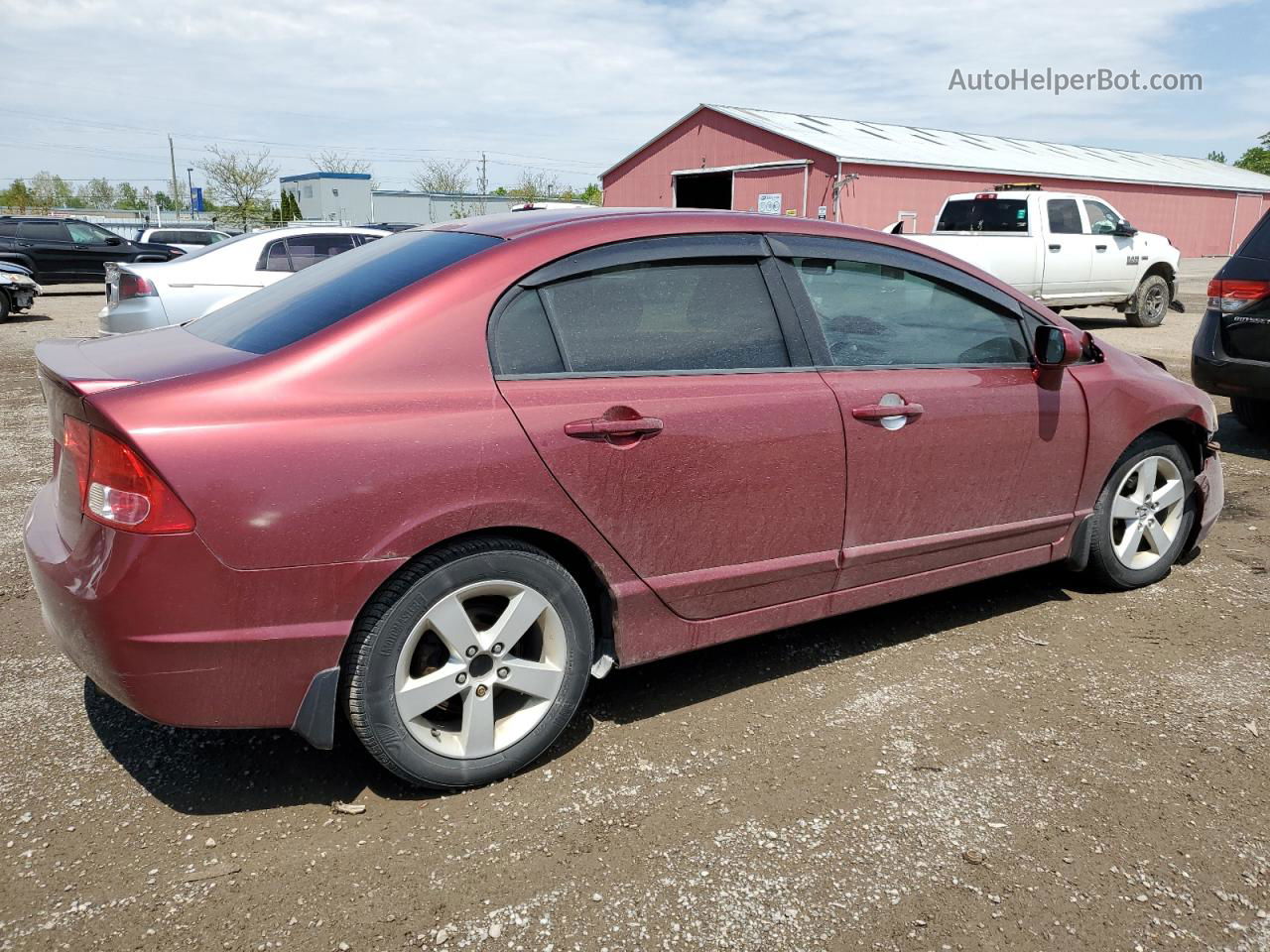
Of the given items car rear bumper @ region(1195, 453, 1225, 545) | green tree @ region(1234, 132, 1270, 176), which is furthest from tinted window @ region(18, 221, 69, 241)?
green tree @ region(1234, 132, 1270, 176)

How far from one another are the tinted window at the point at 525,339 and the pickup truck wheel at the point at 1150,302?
15.4 m

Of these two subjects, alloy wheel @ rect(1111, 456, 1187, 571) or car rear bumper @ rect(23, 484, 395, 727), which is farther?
alloy wheel @ rect(1111, 456, 1187, 571)

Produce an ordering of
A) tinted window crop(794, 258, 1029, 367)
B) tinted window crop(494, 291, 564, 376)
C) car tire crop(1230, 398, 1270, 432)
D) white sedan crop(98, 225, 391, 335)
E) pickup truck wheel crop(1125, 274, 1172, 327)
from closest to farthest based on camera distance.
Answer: tinted window crop(494, 291, 564, 376), tinted window crop(794, 258, 1029, 367), car tire crop(1230, 398, 1270, 432), white sedan crop(98, 225, 391, 335), pickup truck wheel crop(1125, 274, 1172, 327)

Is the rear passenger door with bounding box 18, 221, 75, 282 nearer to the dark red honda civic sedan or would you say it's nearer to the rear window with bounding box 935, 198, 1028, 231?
the rear window with bounding box 935, 198, 1028, 231

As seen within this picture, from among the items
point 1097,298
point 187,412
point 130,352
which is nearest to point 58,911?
point 187,412

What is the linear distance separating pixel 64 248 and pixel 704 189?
18.3m

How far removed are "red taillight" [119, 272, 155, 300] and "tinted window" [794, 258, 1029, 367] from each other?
769 cm

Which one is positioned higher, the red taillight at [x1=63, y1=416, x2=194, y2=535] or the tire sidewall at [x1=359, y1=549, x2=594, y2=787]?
the red taillight at [x1=63, y1=416, x2=194, y2=535]

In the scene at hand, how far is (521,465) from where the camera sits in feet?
Answer: 8.79

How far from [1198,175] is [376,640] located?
49.1m

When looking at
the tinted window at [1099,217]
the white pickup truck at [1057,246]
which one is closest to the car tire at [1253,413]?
the white pickup truck at [1057,246]

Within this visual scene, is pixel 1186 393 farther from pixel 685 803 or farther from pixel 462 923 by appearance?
pixel 462 923

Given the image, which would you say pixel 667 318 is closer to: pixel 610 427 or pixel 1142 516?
pixel 610 427

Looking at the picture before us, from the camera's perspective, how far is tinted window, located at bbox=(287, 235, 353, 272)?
10.2 meters
